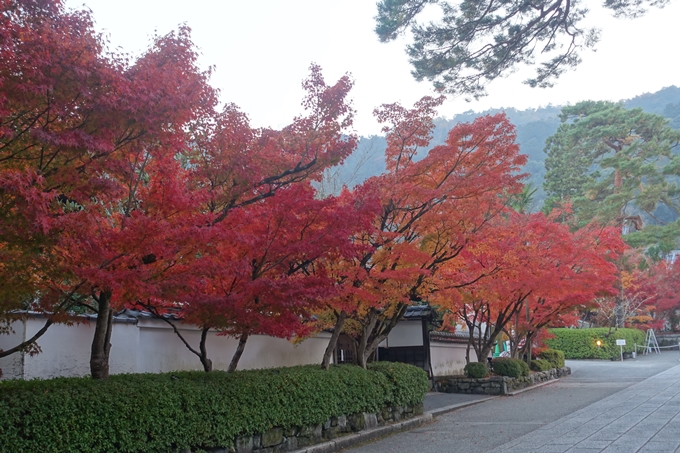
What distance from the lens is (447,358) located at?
24719mm

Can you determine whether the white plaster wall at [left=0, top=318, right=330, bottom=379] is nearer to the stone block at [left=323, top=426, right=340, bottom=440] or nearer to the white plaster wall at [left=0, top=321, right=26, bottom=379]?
the white plaster wall at [left=0, top=321, right=26, bottom=379]

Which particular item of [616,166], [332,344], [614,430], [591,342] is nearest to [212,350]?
[332,344]

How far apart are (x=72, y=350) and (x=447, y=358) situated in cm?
1757

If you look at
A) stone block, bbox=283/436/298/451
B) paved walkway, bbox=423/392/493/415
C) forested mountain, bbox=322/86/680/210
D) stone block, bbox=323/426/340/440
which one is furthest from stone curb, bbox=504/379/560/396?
forested mountain, bbox=322/86/680/210

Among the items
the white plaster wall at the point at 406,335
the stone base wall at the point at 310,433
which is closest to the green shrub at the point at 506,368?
the white plaster wall at the point at 406,335

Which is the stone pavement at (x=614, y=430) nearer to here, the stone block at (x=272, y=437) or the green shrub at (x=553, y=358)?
the stone block at (x=272, y=437)

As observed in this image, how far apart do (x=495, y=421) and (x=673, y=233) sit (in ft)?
101

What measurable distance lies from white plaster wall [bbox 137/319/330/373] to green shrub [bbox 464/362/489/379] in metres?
7.10

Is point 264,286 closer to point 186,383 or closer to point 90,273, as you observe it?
point 186,383

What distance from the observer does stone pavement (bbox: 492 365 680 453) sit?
9.16 m

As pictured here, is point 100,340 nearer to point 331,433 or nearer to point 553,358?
point 331,433

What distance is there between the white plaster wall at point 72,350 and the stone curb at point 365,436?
398 centimetres

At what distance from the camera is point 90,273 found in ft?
22.3

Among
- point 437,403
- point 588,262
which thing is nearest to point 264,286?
point 437,403
